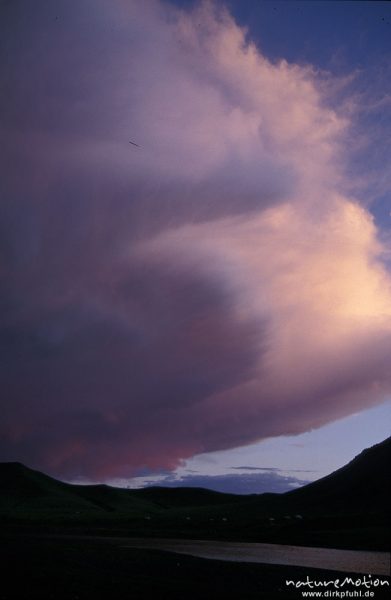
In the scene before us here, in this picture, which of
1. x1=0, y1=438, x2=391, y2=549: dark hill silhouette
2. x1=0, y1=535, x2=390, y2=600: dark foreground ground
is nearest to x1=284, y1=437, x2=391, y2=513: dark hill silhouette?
x1=0, y1=438, x2=391, y2=549: dark hill silhouette

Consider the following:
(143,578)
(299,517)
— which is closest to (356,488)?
(299,517)

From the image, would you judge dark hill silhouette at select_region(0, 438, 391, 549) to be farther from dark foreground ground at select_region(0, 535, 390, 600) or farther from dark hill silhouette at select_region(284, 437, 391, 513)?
dark foreground ground at select_region(0, 535, 390, 600)

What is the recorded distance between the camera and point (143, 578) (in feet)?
133

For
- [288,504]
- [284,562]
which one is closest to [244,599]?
[284,562]

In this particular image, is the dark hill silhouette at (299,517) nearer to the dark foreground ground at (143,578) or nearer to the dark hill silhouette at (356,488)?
the dark hill silhouette at (356,488)

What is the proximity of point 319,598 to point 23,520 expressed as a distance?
14677 cm

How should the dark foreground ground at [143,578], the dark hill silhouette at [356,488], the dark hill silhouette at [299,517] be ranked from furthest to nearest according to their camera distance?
the dark hill silhouette at [356,488], the dark hill silhouette at [299,517], the dark foreground ground at [143,578]

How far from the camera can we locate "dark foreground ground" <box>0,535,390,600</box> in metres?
33.2

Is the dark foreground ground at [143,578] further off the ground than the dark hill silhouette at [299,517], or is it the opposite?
the dark hill silhouette at [299,517]

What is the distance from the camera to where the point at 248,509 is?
5413 inches

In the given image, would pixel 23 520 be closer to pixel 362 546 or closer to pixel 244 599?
pixel 362 546

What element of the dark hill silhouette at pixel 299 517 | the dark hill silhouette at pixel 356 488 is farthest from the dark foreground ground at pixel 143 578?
the dark hill silhouette at pixel 356 488

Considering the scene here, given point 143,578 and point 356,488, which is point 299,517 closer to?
point 356,488

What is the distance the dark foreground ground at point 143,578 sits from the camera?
33.2 meters
